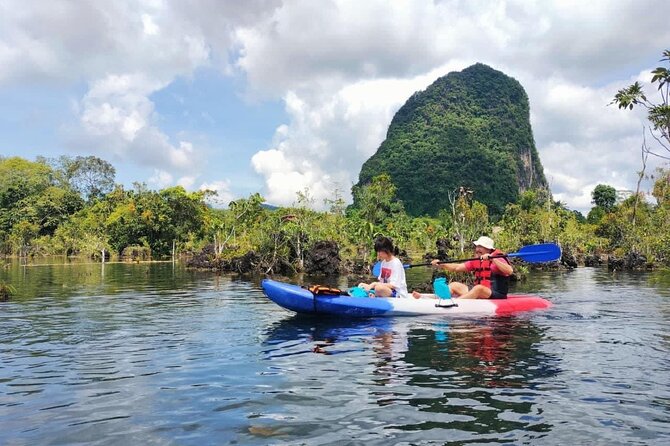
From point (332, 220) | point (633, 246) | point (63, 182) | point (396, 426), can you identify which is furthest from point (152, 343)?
point (63, 182)

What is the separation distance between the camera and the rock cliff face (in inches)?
3514

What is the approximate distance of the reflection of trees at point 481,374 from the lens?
4152 mm

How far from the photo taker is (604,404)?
450 cm

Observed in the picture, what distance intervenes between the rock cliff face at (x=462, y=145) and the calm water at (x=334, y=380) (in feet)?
250

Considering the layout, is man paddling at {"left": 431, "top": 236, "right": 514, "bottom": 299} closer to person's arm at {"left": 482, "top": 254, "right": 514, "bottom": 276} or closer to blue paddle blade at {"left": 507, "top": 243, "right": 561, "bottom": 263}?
person's arm at {"left": 482, "top": 254, "right": 514, "bottom": 276}

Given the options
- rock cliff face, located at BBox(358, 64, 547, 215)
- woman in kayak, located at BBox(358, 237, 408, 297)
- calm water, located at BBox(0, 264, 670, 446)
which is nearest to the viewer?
calm water, located at BBox(0, 264, 670, 446)

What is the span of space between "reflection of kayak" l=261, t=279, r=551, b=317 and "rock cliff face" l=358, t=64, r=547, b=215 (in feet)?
243

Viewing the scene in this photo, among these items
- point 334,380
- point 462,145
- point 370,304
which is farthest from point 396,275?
point 462,145

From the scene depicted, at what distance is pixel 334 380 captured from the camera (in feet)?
17.6

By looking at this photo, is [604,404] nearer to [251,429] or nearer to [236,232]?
[251,429]

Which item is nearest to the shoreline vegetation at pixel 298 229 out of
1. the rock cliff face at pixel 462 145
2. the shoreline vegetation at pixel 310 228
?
the shoreline vegetation at pixel 310 228

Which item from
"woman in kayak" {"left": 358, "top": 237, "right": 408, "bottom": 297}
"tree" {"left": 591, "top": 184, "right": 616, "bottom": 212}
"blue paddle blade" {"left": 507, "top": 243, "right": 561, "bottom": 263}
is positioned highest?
"tree" {"left": 591, "top": 184, "right": 616, "bottom": 212}

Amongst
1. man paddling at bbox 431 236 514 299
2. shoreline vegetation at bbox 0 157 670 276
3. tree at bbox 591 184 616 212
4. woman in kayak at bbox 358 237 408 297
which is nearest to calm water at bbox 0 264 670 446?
woman in kayak at bbox 358 237 408 297

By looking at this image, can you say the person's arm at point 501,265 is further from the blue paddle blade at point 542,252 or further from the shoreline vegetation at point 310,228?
the shoreline vegetation at point 310,228
